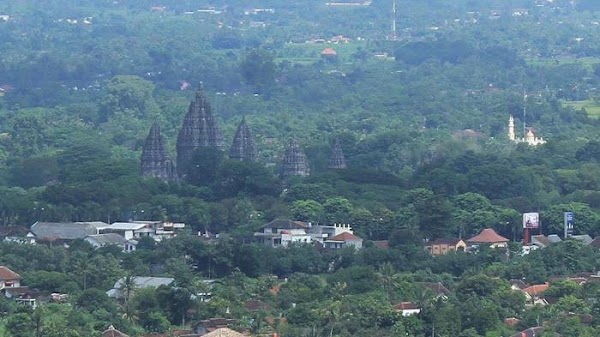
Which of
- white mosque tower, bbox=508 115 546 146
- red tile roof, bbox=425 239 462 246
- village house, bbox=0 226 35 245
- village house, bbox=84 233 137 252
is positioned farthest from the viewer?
white mosque tower, bbox=508 115 546 146

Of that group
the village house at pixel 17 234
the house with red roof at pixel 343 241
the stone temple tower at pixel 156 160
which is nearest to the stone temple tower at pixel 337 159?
the stone temple tower at pixel 156 160

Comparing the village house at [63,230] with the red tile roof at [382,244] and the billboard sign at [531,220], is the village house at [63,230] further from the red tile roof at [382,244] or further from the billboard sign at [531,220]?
the billboard sign at [531,220]

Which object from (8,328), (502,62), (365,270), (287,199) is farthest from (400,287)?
(502,62)

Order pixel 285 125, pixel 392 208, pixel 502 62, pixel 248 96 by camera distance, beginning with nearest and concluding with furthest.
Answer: pixel 392 208
pixel 285 125
pixel 248 96
pixel 502 62

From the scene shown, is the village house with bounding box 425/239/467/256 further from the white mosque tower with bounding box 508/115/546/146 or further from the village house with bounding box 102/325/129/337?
the white mosque tower with bounding box 508/115/546/146

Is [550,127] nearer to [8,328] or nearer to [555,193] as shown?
[555,193]

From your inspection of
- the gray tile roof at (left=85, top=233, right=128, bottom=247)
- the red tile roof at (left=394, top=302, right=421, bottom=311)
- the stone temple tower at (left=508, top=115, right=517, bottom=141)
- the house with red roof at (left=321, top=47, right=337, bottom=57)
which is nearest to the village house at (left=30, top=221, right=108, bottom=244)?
the gray tile roof at (left=85, top=233, right=128, bottom=247)

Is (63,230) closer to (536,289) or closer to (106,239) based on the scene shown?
(106,239)
